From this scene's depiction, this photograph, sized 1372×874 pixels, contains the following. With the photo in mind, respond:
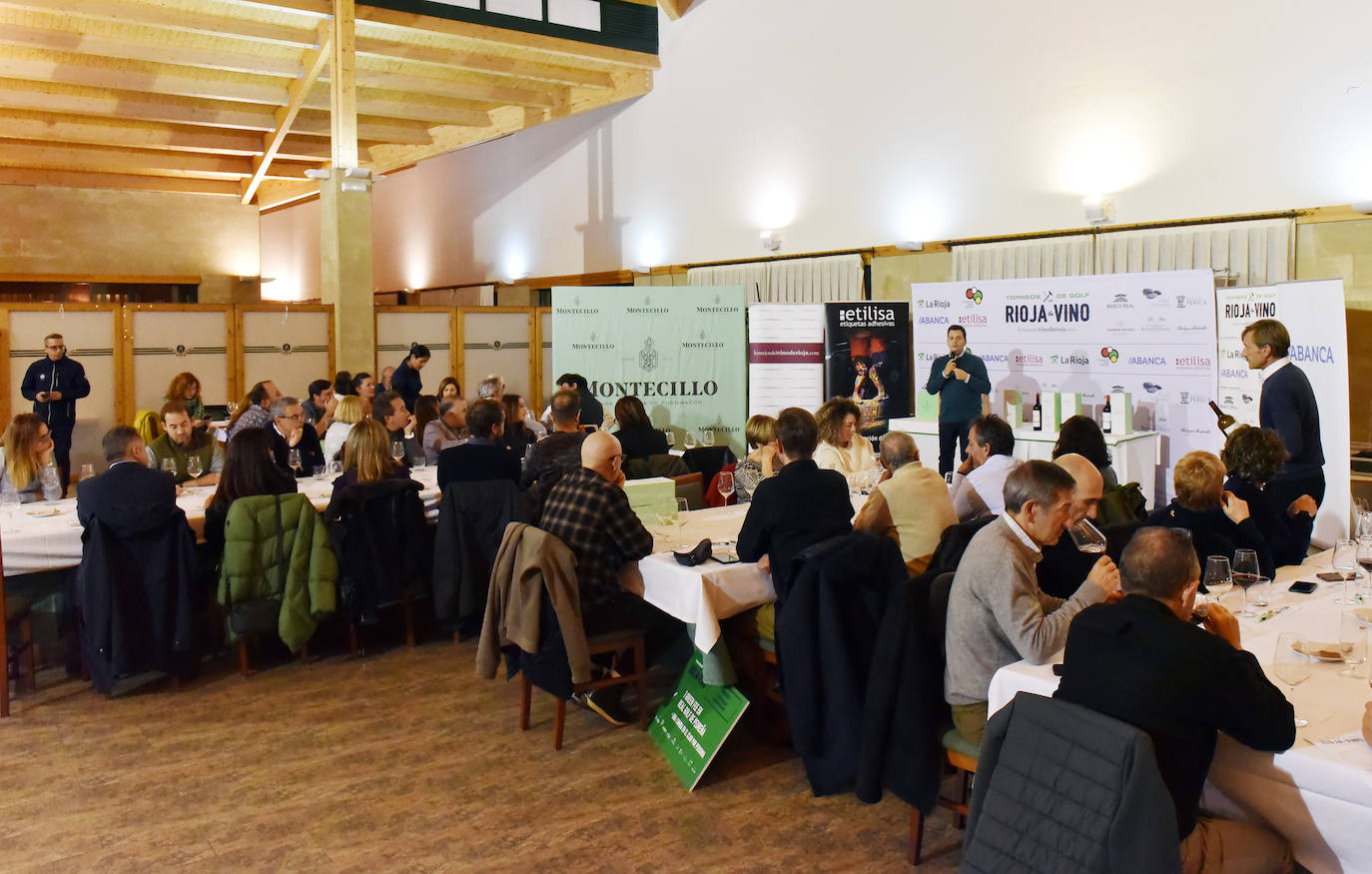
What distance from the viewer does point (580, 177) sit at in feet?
45.3

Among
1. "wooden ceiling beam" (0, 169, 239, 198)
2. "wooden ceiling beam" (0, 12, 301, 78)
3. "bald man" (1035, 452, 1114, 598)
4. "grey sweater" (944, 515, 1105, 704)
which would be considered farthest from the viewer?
"wooden ceiling beam" (0, 169, 239, 198)

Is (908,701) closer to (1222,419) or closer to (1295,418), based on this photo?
(1295,418)

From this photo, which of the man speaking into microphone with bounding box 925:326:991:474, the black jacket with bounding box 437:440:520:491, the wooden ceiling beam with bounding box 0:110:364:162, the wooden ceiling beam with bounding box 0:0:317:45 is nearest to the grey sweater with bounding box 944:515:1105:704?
the black jacket with bounding box 437:440:520:491

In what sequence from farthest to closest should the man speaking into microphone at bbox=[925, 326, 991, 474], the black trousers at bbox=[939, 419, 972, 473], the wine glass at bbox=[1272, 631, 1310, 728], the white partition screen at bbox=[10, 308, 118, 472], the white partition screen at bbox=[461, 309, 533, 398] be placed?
the white partition screen at bbox=[461, 309, 533, 398] → the white partition screen at bbox=[10, 308, 118, 472] → the black trousers at bbox=[939, 419, 972, 473] → the man speaking into microphone at bbox=[925, 326, 991, 474] → the wine glass at bbox=[1272, 631, 1310, 728]

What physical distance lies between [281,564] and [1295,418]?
5.10 metres

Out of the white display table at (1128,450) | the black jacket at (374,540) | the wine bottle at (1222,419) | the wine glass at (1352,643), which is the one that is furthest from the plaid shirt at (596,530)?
the wine bottle at (1222,419)

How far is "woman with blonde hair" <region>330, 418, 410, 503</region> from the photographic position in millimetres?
5031

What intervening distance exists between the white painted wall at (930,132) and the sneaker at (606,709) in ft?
20.4

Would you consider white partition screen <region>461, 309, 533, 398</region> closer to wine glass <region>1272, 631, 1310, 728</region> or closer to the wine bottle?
the wine bottle

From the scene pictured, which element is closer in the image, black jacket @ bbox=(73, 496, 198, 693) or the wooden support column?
black jacket @ bbox=(73, 496, 198, 693)

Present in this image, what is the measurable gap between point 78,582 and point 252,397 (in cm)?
280

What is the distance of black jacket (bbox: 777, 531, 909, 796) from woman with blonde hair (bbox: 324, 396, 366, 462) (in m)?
3.58

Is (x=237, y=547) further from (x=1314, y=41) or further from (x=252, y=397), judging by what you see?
(x=1314, y=41)

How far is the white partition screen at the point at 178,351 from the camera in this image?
9586mm
